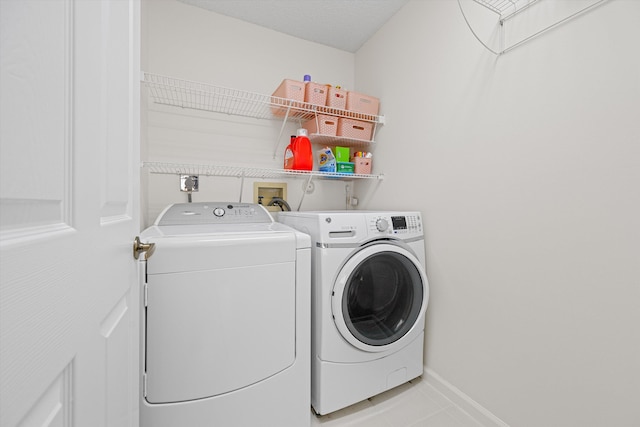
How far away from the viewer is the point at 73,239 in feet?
1.28

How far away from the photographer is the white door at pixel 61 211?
27 cm

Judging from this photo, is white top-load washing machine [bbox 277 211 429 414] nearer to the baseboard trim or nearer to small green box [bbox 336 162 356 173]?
the baseboard trim

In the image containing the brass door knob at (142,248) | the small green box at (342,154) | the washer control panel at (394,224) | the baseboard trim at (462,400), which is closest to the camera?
the brass door knob at (142,248)

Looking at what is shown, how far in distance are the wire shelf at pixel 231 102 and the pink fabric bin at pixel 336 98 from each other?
0.12 ft

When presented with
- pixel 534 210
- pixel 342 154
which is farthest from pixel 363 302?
pixel 342 154

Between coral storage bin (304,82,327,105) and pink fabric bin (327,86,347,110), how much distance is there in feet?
0.11

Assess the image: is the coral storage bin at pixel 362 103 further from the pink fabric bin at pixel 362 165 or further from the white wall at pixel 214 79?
the white wall at pixel 214 79

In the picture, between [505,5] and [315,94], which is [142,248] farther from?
[505,5]

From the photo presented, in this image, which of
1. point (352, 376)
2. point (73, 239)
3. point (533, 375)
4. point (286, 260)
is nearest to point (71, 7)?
point (73, 239)

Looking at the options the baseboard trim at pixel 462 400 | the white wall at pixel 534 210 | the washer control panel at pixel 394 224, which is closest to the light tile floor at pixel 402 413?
the baseboard trim at pixel 462 400

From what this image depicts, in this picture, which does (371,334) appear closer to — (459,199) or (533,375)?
(533,375)

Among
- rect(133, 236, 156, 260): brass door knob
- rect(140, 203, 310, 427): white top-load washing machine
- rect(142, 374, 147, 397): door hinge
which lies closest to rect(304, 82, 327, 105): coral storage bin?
rect(140, 203, 310, 427): white top-load washing machine

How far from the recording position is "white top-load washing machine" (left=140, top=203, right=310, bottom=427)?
102 cm

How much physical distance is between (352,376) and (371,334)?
246mm
